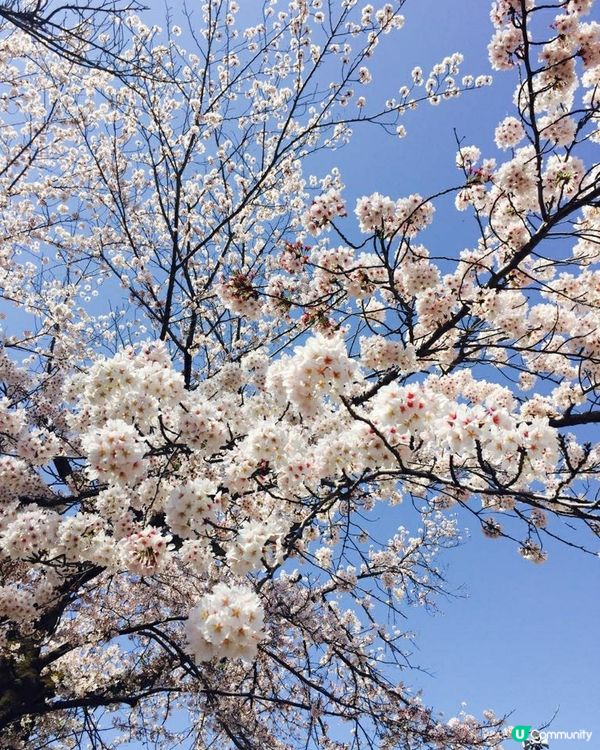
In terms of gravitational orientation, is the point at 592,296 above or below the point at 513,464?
above

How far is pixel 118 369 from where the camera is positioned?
388 centimetres

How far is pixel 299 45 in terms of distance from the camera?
29.5 ft

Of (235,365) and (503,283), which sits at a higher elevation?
(503,283)

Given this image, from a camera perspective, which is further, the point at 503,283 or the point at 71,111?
the point at 71,111

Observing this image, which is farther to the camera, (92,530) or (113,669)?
(113,669)

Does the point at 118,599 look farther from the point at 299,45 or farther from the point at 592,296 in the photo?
the point at 299,45

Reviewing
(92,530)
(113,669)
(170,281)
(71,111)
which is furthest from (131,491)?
(71,111)

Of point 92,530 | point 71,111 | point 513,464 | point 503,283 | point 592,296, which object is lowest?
point 92,530

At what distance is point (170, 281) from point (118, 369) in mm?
4915

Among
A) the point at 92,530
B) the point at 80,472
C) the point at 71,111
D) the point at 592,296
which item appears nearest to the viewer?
the point at 92,530

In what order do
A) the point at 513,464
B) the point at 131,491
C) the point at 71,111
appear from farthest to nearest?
1. the point at 71,111
2. the point at 131,491
3. the point at 513,464

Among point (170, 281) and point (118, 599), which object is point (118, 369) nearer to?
point (170, 281)

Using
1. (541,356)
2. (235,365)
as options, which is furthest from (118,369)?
(541,356)

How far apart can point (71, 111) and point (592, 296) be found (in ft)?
32.6
